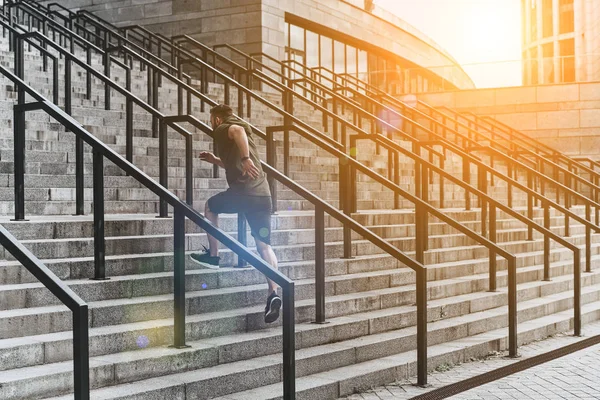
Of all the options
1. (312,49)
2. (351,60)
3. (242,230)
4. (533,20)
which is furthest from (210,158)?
(533,20)

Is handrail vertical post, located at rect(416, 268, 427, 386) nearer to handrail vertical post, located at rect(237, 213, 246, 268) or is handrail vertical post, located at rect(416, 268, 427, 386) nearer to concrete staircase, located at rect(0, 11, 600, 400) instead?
concrete staircase, located at rect(0, 11, 600, 400)

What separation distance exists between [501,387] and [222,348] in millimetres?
2126

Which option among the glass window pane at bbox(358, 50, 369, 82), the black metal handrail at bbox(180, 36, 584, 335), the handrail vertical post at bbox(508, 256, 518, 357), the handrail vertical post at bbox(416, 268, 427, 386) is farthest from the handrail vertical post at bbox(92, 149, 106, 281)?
the glass window pane at bbox(358, 50, 369, 82)

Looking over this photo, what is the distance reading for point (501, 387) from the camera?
6.24m

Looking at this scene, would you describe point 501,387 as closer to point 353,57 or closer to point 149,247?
point 149,247

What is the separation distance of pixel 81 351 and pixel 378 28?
1108 inches

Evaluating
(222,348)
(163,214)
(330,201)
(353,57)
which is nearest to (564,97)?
(353,57)

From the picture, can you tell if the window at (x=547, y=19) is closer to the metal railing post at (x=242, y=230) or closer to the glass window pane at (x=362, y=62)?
the glass window pane at (x=362, y=62)

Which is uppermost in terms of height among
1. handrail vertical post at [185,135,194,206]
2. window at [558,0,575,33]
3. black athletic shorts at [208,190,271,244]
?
window at [558,0,575,33]

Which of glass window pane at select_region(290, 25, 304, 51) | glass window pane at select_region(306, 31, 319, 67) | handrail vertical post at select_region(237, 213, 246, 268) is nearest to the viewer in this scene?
handrail vertical post at select_region(237, 213, 246, 268)

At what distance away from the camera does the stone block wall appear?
2162 cm

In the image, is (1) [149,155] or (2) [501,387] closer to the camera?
(2) [501,387]

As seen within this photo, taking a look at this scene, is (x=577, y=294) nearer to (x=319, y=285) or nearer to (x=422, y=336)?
(x=422, y=336)

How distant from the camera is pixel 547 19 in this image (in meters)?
58.0
